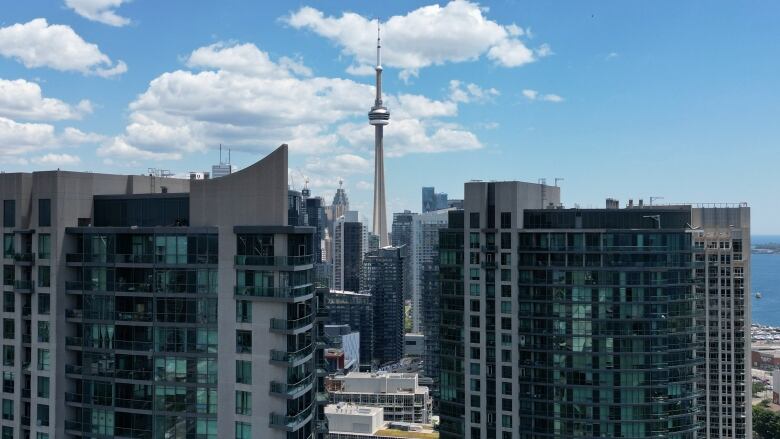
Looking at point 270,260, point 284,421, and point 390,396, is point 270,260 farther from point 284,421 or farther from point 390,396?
point 390,396

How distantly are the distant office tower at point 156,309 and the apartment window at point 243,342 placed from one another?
3.2 inches

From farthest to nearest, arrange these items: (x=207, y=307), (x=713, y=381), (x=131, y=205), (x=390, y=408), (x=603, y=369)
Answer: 1. (x=390, y=408)
2. (x=713, y=381)
3. (x=603, y=369)
4. (x=131, y=205)
5. (x=207, y=307)

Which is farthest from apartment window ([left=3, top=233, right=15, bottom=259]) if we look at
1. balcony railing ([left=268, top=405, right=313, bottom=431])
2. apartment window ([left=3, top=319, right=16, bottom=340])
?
balcony railing ([left=268, top=405, right=313, bottom=431])

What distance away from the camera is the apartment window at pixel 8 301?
157 feet

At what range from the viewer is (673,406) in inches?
2648

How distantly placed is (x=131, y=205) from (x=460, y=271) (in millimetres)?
34372

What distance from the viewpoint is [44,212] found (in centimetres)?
4697

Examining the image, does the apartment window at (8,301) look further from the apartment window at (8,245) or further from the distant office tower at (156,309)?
the apartment window at (8,245)

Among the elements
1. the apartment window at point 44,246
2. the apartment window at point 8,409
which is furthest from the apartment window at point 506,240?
the apartment window at point 8,409

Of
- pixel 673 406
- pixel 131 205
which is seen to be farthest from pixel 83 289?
pixel 673 406

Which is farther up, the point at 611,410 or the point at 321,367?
the point at 321,367

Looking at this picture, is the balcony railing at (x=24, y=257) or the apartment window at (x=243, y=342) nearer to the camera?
the apartment window at (x=243, y=342)

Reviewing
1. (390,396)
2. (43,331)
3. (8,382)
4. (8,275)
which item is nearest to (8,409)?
(8,382)

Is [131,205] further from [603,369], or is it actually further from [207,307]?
[603,369]
